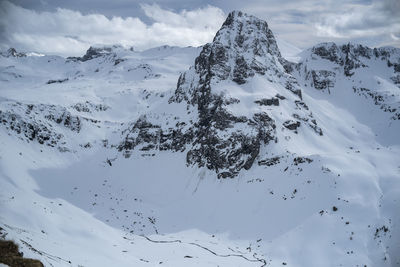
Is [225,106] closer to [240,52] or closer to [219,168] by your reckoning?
[219,168]

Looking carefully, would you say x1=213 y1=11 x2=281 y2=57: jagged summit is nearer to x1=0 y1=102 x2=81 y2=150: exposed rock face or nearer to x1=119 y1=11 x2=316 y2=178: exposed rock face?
x1=119 y1=11 x2=316 y2=178: exposed rock face

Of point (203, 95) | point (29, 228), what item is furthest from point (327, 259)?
point (203, 95)

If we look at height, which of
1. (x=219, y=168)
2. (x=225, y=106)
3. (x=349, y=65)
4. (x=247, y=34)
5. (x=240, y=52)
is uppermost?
(x=247, y=34)

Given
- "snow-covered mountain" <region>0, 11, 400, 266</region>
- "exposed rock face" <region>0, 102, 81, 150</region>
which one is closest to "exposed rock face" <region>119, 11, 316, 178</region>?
"snow-covered mountain" <region>0, 11, 400, 266</region>

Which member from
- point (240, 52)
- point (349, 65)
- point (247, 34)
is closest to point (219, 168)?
point (240, 52)

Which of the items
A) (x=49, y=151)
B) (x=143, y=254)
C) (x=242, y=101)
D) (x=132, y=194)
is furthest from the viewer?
(x=242, y=101)

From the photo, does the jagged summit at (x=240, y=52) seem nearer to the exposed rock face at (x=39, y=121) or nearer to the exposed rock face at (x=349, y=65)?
the exposed rock face at (x=349, y=65)

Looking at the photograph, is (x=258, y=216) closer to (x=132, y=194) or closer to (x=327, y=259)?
(x=327, y=259)

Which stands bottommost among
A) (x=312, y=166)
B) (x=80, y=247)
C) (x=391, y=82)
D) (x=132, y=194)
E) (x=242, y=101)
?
(x=132, y=194)
